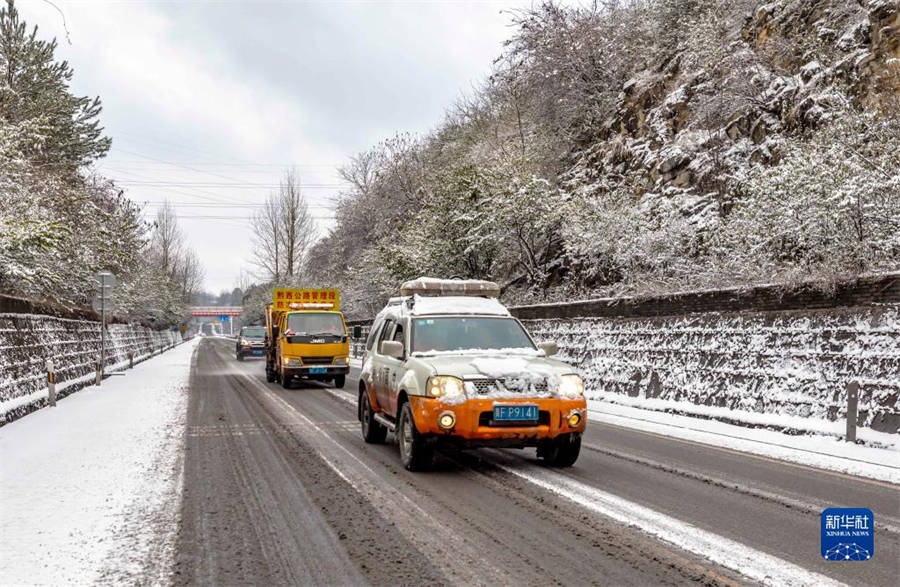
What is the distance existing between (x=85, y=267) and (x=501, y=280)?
59.2 ft

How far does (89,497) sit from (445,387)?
3.58 metres

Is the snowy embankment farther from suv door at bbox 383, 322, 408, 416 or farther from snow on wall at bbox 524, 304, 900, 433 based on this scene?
snow on wall at bbox 524, 304, 900, 433

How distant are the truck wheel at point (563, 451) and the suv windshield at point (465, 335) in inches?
51.8

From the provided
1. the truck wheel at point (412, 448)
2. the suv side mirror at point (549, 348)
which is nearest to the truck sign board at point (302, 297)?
the suv side mirror at point (549, 348)

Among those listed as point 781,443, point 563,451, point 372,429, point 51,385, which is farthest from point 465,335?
point 51,385

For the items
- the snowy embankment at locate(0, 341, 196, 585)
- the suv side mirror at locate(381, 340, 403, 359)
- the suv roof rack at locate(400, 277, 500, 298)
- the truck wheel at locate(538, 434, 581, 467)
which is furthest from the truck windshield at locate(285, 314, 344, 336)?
the truck wheel at locate(538, 434, 581, 467)

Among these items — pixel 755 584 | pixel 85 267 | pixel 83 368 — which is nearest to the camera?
pixel 755 584

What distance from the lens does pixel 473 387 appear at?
7.26 m

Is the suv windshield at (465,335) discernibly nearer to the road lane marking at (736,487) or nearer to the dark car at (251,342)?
the road lane marking at (736,487)

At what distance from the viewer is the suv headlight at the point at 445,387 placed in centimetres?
723

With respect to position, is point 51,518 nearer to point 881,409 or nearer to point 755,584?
point 755,584

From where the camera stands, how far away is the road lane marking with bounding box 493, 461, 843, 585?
425 cm

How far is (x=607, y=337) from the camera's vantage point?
1733 cm

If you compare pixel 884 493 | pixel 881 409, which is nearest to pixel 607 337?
pixel 881 409
